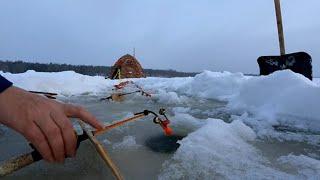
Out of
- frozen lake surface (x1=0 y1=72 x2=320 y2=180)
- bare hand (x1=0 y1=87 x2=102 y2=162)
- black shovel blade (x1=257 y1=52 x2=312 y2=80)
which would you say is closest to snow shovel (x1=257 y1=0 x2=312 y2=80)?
black shovel blade (x1=257 y1=52 x2=312 y2=80)

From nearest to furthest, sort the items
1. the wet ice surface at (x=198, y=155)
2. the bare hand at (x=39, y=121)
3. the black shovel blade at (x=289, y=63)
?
the bare hand at (x=39, y=121) → the wet ice surface at (x=198, y=155) → the black shovel blade at (x=289, y=63)

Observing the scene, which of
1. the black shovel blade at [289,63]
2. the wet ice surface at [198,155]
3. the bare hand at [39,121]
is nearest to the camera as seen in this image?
the bare hand at [39,121]

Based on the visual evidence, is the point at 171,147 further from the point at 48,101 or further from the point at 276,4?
the point at 276,4

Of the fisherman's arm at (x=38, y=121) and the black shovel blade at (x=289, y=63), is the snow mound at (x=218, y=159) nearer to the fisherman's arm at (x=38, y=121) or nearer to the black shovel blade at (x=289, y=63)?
the fisherman's arm at (x=38, y=121)

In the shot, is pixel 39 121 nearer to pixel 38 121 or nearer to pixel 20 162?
pixel 38 121

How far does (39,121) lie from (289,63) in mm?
7180

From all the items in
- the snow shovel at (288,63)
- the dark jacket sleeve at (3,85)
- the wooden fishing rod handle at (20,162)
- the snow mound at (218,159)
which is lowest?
the snow mound at (218,159)

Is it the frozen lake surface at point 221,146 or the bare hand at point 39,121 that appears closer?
the bare hand at point 39,121

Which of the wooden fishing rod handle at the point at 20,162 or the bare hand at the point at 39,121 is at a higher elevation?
the bare hand at the point at 39,121

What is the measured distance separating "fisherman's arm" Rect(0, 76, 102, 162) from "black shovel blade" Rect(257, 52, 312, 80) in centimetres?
693

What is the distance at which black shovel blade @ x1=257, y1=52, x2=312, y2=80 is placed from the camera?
7266 mm

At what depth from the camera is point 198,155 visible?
8.21ft

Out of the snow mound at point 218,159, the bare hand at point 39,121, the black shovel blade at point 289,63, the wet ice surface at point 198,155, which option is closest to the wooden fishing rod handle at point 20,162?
the bare hand at point 39,121

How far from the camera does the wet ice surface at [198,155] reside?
2197mm
